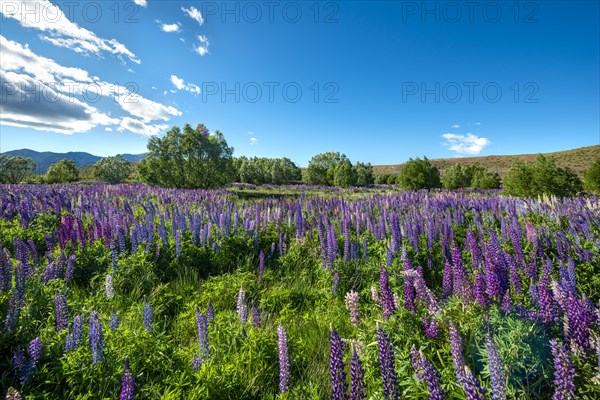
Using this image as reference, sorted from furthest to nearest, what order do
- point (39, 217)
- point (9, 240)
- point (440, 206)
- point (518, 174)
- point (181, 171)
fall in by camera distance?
point (181, 171), point (518, 174), point (440, 206), point (39, 217), point (9, 240)

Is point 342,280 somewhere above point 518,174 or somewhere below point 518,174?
below

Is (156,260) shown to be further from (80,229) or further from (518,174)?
(518,174)

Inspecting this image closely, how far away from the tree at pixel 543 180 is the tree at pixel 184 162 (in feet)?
71.7

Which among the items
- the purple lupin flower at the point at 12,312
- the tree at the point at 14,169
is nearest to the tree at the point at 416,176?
the purple lupin flower at the point at 12,312

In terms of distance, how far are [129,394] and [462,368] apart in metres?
2.10

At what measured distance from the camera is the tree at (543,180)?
12594 mm

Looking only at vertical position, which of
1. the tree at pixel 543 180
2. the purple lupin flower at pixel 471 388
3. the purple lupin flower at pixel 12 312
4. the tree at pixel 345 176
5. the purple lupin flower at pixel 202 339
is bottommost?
the purple lupin flower at pixel 202 339

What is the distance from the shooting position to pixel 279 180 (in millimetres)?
59781

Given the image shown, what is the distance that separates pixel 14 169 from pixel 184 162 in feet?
123

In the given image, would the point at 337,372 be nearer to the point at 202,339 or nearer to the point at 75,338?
the point at 202,339

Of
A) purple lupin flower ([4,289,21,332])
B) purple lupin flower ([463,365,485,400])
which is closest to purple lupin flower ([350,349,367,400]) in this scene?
purple lupin flower ([463,365,485,400])

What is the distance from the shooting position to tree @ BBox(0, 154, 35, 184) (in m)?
38.8

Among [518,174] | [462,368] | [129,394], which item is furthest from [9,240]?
[518,174]

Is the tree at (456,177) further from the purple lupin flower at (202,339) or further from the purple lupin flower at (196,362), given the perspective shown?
the purple lupin flower at (196,362)
